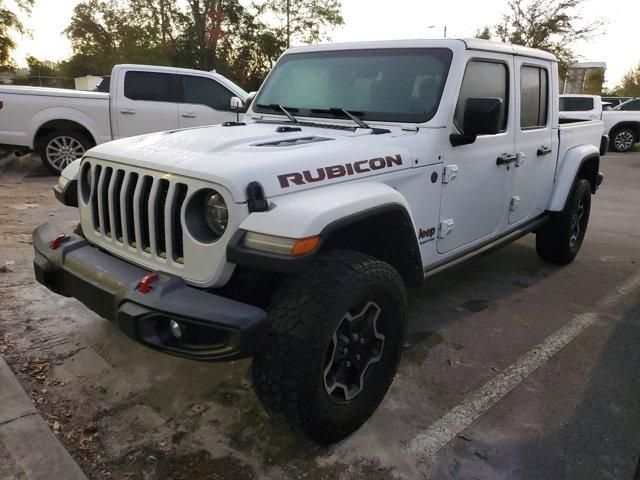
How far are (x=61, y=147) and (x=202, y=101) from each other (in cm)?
240

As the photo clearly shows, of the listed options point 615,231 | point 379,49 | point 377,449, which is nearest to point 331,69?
point 379,49

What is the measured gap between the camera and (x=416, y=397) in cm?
283

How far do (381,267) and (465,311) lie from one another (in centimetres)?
187

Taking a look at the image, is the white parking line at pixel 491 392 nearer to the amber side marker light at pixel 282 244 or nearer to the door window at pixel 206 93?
the amber side marker light at pixel 282 244

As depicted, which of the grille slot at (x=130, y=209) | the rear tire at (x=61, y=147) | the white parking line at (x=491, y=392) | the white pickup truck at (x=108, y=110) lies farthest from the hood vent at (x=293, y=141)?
the rear tire at (x=61, y=147)

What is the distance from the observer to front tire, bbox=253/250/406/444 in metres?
2.08

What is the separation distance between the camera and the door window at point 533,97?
152 inches

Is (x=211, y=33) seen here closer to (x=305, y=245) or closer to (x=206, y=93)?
(x=206, y=93)

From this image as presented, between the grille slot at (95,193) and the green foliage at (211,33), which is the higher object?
the green foliage at (211,33)

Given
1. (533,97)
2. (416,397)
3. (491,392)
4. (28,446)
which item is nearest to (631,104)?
(533,97)

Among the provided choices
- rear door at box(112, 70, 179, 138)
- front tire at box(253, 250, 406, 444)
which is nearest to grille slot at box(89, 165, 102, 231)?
front tire at box(253, 250, 406, 444)

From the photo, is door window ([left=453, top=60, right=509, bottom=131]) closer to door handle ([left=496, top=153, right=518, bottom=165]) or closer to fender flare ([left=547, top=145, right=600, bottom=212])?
door handle ([left=496, top=153, right=518, bottom=165])

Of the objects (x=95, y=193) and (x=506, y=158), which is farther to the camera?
(x=506, y=158)

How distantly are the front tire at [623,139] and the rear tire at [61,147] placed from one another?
604 inches
